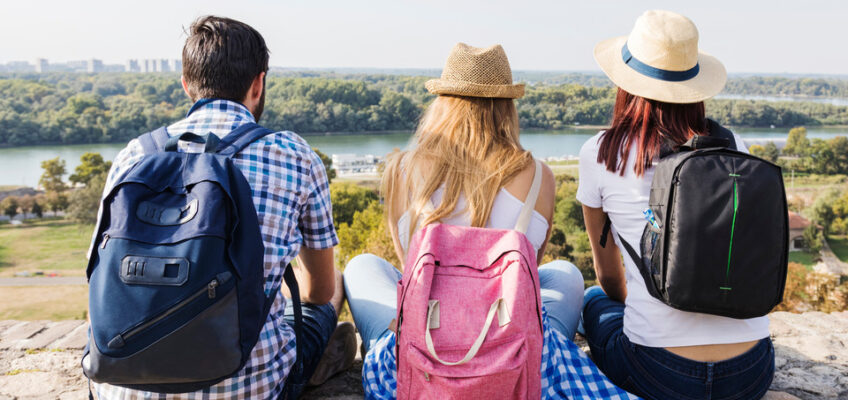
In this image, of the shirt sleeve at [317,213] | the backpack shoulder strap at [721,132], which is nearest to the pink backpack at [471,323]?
the shirt sleeve at [317,213]

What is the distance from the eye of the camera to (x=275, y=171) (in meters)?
1.43

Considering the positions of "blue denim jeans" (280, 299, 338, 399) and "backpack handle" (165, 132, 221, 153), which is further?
"blue denim jeans" (280, 299, 338, 399)

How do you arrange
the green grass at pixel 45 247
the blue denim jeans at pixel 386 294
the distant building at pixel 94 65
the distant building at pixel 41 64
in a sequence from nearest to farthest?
the blue denim jeans at pixel 386 294, the green grass at pixel 45 247, the distant building at pixel 41 64, the distant building at pixel 94 65

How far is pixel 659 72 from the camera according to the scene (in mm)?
1693

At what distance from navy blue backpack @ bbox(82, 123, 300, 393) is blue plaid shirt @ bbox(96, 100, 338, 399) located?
0.12 meters

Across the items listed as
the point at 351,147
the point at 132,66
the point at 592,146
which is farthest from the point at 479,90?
the point at 132,66

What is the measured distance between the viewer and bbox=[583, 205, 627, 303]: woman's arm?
5.82 feet

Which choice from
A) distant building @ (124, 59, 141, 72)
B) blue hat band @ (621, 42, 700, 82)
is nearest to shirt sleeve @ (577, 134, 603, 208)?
blue hat band @ (621, 42, 700, 82)

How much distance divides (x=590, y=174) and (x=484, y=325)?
59 centimetres

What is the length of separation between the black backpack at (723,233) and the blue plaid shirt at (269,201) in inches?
32.8

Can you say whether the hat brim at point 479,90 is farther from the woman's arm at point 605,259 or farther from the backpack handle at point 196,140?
the backpack handle at point 196,140

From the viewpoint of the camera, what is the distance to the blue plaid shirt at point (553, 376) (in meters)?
1.59

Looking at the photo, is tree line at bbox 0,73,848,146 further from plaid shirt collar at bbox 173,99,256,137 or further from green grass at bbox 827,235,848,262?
plaid shirt collar at bbox 173,99,256,137

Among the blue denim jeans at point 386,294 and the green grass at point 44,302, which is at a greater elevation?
the blue denim jeans at point 386,294
